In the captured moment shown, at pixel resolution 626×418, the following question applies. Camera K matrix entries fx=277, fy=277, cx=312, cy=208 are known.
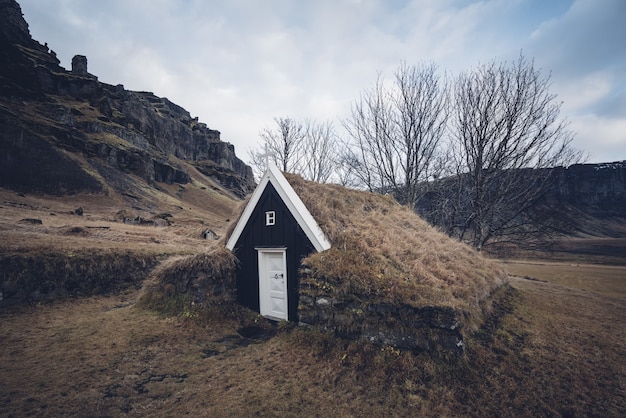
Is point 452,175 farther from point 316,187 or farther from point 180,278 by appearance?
point 180,278

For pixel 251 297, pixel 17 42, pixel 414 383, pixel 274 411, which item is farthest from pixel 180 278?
pixel 17 42

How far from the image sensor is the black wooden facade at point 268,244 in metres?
8.67

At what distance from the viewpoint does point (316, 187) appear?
10625mm

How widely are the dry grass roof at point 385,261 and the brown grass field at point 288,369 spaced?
3.85 ft

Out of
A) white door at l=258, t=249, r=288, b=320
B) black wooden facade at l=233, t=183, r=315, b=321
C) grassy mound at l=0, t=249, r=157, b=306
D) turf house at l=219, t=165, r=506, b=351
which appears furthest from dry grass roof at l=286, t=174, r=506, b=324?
grassy mound at l=0, t=249, r=157, b=306

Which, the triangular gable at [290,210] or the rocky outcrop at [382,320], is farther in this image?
the triangular gable at [290,210]

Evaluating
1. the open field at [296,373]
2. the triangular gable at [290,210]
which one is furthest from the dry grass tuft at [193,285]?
the open field at [296,373]

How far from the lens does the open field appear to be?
16.3 feet

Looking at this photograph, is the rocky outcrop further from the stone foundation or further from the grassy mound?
the grassy mound

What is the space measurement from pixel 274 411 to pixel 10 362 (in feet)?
21.2

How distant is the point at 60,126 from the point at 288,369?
54.4 metres

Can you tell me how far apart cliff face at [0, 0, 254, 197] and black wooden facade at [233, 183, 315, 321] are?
35.8m

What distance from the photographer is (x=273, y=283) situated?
30.7 ft

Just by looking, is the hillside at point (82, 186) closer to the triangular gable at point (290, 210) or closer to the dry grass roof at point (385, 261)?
the triangular gable at point (290, 210)
